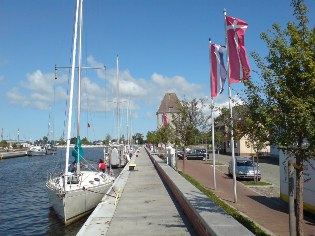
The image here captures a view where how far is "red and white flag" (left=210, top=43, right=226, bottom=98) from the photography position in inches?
722

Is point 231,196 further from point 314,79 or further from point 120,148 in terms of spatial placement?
point 120,148

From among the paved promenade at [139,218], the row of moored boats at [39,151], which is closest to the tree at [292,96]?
the paved promenade at [139,218]

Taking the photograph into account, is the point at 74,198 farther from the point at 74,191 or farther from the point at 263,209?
the point at 263,209

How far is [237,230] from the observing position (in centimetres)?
703

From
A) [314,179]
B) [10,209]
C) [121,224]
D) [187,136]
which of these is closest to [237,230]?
[121,224]

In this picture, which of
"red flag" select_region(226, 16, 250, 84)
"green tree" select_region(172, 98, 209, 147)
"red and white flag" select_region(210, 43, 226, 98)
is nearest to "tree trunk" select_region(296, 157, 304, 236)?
"red flag" select_region(226, 16, 250, 84)

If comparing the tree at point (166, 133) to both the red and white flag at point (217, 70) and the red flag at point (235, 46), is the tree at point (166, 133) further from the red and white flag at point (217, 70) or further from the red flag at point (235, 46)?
the red flag at point (235, 46)

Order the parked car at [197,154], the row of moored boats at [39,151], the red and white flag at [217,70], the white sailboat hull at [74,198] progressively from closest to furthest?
the white sailboat hull at [74,198] < the red and white flag at [217,70] < the parked car at [197,154] < the row of moored boats at [39,151]

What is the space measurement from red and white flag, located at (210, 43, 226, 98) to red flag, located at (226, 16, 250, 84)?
9.04 ft

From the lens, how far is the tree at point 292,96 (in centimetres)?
692

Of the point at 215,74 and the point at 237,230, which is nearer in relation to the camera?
the point at 237,230

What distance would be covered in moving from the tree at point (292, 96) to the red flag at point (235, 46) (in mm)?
6609

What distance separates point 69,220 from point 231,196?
25.9 feet

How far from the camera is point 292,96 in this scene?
7.18 m
